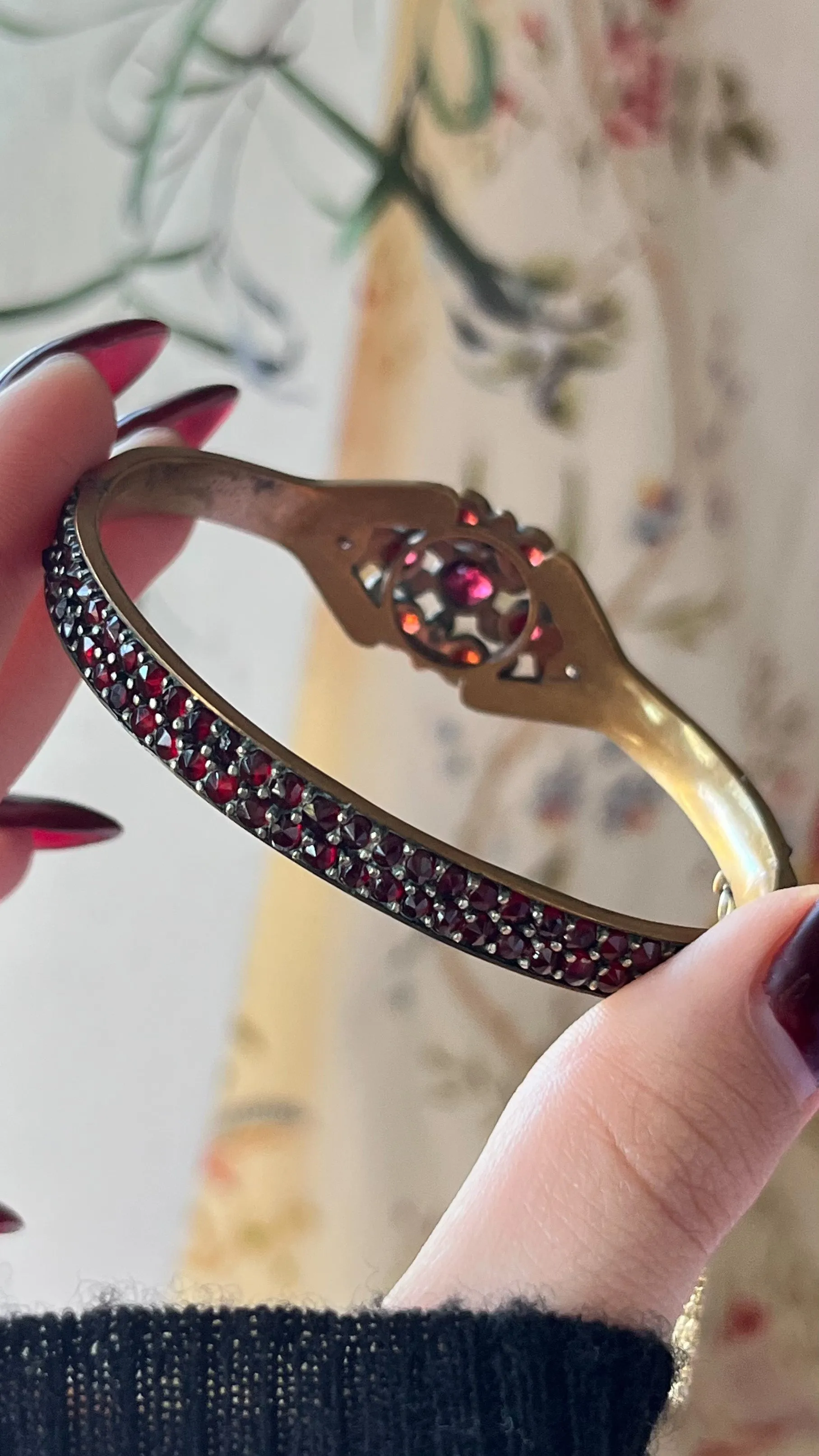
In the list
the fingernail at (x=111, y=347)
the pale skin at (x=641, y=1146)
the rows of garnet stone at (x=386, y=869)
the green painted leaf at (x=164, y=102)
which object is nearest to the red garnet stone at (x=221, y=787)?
the rows of garnet stone at (x=386, y=869)

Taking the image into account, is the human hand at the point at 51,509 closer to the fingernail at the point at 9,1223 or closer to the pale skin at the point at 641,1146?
the fingernail at the point at 9,1223

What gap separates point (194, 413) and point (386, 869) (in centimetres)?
30

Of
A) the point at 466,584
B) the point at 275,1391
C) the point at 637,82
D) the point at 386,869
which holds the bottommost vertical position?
the point at 275,1391

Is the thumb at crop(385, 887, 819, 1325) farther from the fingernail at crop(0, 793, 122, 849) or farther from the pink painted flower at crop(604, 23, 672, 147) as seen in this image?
the pink painted flower at crop(604, 23, 672, 147)

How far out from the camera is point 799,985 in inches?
12.4

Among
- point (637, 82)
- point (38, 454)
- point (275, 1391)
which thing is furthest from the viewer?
point (637, 82)

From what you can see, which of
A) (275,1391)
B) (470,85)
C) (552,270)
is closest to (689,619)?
(552,270)

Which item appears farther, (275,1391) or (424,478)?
(424,478)

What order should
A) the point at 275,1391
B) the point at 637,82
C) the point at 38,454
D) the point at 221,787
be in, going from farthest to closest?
the point at 637,82, the point at 38,454, the point at 221,787, the point at 275,1391

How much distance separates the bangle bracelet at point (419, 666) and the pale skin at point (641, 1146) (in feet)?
0.09

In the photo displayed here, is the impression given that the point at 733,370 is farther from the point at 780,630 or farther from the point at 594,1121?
the point at 594,1121

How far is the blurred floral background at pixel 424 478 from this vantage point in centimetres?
56

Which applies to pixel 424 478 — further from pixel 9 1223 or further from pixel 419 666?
pixel 9 1223

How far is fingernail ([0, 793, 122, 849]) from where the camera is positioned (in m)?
0.54
